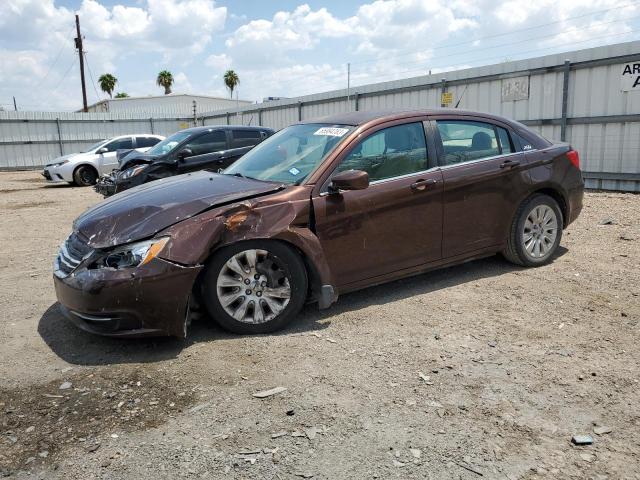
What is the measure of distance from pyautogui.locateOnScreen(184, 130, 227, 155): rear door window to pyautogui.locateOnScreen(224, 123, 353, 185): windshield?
18.3 ft

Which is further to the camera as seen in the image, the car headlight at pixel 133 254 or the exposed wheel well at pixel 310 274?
the exposed wheel well at pixel 310 274

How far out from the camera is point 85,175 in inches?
666

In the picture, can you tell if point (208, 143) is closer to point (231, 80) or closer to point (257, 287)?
point (257, 287)

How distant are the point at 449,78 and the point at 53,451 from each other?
12.3 metres

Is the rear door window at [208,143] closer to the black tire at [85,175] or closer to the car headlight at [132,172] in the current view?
the car headlight at [132,172]

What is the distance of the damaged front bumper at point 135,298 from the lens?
360cm

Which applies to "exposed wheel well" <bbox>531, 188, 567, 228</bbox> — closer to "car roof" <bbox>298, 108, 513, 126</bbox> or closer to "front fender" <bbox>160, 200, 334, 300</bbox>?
"car roof" <bbox>298, 108, 513, 126</bbox>

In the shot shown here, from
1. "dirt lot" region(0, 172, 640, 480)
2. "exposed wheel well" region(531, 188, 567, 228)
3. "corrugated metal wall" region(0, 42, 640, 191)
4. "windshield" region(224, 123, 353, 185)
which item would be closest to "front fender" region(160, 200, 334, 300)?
"windshield" region(224, 123, 353, 185)

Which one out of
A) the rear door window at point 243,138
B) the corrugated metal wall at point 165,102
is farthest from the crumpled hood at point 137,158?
the corrugated metal wall at point 165,102

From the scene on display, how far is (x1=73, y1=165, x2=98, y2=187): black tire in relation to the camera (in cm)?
1677

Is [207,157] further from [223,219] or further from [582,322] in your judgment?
[582,322]

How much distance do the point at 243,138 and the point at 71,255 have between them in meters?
7.42

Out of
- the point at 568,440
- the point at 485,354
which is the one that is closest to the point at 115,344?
the point at 485,354

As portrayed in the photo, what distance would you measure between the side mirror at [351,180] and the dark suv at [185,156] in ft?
21.1
